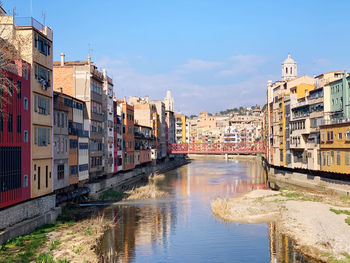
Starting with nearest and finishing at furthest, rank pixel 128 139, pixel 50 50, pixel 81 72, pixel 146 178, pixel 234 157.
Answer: pixel 50 50
pixel 81 72
pixel 128 139
pixel 146 178
pixel 234 157

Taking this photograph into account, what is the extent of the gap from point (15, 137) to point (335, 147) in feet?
141

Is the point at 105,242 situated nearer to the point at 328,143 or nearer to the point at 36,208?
the point at 36,208

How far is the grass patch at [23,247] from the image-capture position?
27413 mm

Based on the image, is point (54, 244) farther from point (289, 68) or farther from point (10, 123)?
point (289, 68)

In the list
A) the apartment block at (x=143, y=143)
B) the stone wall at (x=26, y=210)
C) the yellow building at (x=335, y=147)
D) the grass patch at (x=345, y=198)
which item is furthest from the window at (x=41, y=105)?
the apartment block at (x=143, y=143)

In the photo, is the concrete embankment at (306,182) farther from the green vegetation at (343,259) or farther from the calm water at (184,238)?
the green vegetation at (343,259)

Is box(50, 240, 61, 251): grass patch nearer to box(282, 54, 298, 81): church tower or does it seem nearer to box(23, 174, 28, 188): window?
box(23, 174, 28, 188): window

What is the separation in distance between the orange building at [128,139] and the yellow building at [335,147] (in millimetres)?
33877

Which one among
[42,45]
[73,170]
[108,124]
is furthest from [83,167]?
[42,45]

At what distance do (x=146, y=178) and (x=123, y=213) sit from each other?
4373cm

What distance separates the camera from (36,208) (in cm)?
3712

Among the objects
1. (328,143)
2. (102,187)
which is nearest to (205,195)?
(102,187)

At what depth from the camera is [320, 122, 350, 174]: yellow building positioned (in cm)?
5634

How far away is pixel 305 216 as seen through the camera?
42.3m
